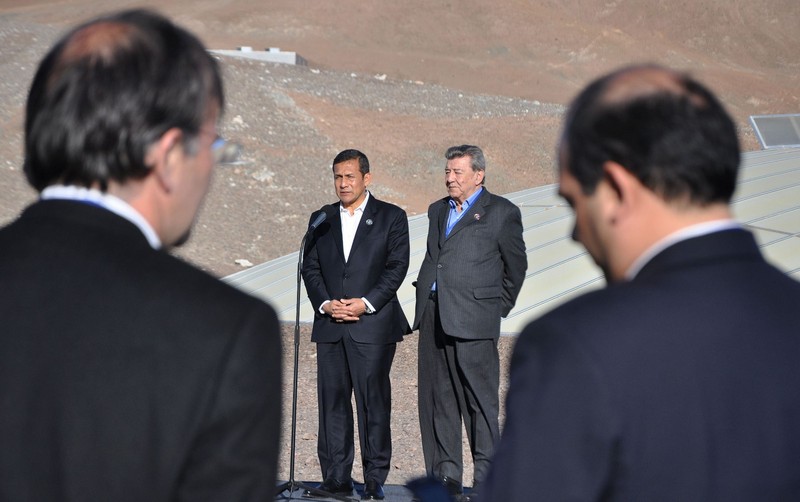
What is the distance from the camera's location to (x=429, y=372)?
267 inches

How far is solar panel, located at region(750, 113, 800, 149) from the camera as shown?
52.4 feet

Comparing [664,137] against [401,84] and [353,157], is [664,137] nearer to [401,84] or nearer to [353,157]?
[353,157]

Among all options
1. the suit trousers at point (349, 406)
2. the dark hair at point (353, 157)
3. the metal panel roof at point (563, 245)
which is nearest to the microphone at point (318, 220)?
the dark hair at point (353, 157)

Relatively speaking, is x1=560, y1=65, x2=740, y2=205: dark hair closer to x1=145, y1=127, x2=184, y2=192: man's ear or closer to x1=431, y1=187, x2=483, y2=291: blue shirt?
x1=145, y1=127, x2=184, y2=192: man's ear

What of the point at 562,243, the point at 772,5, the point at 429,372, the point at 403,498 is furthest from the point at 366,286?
the point at 772,5

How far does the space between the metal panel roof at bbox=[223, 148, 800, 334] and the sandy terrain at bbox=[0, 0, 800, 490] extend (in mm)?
865

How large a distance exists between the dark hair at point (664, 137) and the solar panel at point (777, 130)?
15.1 metres

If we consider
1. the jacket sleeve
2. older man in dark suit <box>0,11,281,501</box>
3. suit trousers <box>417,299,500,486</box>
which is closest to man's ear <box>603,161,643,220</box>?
the jacket sleeve

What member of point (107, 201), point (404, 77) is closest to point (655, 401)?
point (107, 201)

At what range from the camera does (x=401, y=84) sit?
168ft

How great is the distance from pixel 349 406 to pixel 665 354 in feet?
16.7

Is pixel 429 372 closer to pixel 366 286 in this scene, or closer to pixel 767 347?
pixel 366 286

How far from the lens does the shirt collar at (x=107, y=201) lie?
1659 millimetres

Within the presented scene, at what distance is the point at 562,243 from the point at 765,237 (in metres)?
2.60
